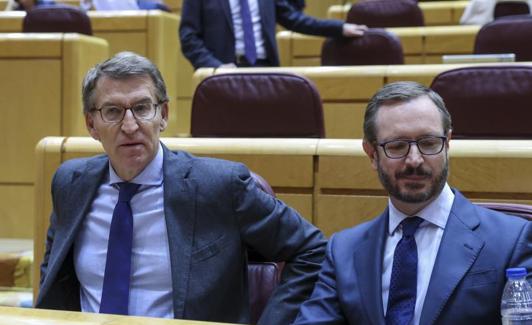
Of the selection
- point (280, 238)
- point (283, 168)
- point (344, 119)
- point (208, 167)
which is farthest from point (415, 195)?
point (344, 119)

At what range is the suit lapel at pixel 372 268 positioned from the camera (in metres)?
0.97

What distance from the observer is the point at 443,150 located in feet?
3.22

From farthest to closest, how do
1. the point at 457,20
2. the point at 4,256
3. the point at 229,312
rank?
the point at 457,20
the point at 4,256
the point at 229,312

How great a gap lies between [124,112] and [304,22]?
1464 mm

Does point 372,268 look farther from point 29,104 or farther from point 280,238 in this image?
point 29,104

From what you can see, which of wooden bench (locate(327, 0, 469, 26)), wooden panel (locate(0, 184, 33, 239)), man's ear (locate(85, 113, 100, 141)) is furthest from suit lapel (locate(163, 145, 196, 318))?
wooden bench (locate(327, 0, 469, 26))

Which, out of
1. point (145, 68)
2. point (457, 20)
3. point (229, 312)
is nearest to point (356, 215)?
point (229, 312)

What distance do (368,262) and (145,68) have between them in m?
0.41

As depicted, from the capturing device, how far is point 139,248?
3.86 ft

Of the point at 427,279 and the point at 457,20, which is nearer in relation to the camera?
the point at 427,279

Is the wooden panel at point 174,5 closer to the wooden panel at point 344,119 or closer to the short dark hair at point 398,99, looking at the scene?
the wooden panel at point 344,119

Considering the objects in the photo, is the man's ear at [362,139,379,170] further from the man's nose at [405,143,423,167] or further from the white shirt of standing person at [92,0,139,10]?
the white shirt of standing person at [92,0,139,10]

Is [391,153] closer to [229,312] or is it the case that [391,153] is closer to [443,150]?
[443,150]

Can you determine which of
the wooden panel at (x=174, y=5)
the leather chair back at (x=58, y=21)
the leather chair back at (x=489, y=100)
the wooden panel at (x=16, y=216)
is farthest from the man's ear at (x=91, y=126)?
the wooden panel at (x=174, y=5)
